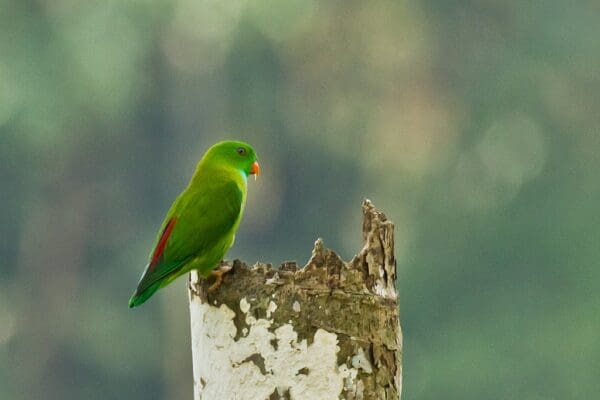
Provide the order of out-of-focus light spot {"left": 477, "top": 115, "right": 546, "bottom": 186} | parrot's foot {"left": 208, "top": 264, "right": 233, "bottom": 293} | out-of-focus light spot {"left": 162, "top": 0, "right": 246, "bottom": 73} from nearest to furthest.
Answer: parrot's foot {"left": 208, "top": 264, "right": 233, "bottom": 293} → out-of-focus light spot {"left": 162, "top": 0, "right": 246, "bottom": 73} → out-of-focus light spot {"left": 477, "top": 115, "right": 546, "bottom": 186}

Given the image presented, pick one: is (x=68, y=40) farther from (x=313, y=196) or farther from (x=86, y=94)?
(x=313, y=196)

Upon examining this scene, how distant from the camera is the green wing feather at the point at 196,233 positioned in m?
4.89

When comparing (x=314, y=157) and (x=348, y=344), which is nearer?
(x=348, y=344)

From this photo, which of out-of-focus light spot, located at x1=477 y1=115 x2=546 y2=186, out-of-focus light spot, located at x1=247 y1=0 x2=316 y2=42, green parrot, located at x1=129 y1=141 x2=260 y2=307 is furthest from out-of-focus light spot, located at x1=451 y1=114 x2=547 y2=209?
green parrot, located at x1=129 y1=141 x2=260 y2=307

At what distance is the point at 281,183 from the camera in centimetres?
2336

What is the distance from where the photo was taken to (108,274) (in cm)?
2219

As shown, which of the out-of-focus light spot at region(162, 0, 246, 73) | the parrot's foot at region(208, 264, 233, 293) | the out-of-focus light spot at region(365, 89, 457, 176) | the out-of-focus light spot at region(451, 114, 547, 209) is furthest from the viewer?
the out-of-focus light spot at region(365, 89, 457, 176)

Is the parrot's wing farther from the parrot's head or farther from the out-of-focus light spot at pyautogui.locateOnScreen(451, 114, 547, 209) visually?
the out-of-focus light spot at pyautogui.locateOnScreen(451, 114, 547, 209)

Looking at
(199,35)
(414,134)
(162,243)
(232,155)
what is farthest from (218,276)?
(414,134)

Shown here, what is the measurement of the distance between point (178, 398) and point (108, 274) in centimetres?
231

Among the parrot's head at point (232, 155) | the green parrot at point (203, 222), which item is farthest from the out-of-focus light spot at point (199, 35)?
the green parrot at point (203, 222)

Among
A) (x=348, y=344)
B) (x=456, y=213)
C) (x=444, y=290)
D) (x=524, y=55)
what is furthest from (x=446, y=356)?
(x=348, y=344)

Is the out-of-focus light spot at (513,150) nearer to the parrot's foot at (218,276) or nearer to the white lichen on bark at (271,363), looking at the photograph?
the parrot's foot at (218,276)

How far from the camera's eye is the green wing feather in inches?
193
